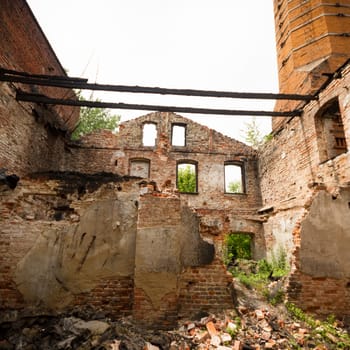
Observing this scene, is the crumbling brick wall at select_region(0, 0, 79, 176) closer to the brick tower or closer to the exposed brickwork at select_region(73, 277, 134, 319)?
the exposed brickwork at select_region(73, 277, 134, 319)

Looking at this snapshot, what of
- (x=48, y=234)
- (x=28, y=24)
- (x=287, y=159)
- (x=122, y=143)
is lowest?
(x=48, y=234)

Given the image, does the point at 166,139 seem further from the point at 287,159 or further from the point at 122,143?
the point at 287,159

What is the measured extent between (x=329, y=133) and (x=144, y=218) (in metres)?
6.38

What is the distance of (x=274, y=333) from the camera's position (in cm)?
425

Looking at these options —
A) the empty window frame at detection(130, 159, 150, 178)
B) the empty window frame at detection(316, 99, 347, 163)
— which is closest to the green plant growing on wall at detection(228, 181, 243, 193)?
the empty window frame at detection(130, 159, 150, 178)

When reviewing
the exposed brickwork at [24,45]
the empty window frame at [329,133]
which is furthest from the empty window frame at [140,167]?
the empty window frame at [329,133]

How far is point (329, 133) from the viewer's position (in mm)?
7605

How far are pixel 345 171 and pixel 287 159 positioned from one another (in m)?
3.22

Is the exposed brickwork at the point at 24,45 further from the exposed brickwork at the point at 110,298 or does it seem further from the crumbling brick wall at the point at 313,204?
the crumbling brick wall at the point at 313,204

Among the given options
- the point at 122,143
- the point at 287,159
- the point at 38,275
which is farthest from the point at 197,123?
the point at 38,275

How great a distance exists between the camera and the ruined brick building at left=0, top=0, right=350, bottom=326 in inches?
183

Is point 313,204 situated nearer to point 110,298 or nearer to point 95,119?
point 110,298

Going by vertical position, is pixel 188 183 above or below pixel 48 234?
above

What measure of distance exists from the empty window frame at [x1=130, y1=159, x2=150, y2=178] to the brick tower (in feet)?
20.8
